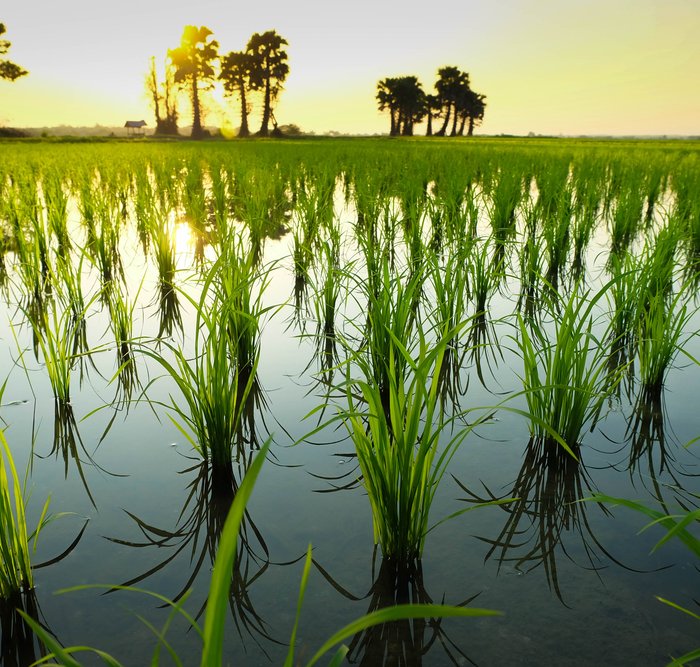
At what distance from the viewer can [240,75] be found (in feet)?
160

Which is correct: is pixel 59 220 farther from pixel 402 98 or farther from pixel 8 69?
pixel 402 98

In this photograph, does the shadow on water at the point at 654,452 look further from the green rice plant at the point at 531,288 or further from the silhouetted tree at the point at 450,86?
the silhouetted tree at the point at 450,86

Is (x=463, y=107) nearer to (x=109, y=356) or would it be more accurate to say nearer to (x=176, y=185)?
(x=176, y=185)

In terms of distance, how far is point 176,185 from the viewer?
8398 millimetres

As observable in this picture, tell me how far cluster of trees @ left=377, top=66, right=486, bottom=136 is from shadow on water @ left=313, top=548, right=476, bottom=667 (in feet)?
197

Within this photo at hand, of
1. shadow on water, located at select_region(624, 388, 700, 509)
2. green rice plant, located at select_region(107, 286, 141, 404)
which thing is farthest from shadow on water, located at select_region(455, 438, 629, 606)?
green rice plant, located at select_region(107, 286, 141, 404)

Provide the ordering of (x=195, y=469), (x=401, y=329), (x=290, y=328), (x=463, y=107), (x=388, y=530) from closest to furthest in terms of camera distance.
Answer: (x=388, y=530) < (x=195, y=469) < (x=401, y=329) < (x=290, y=328) < (x=463, y=107)

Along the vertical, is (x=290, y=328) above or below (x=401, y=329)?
below

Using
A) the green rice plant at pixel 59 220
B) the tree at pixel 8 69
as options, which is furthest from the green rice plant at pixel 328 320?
the tree at pixel 8 69

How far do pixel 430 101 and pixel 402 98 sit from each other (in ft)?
13.5

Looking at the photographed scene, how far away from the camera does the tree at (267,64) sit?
47844 mm

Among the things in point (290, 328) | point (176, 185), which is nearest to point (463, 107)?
point (176, 185)

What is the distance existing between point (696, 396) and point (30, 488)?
2.71 metres

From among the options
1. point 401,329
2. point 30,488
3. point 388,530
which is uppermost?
point 401,329
